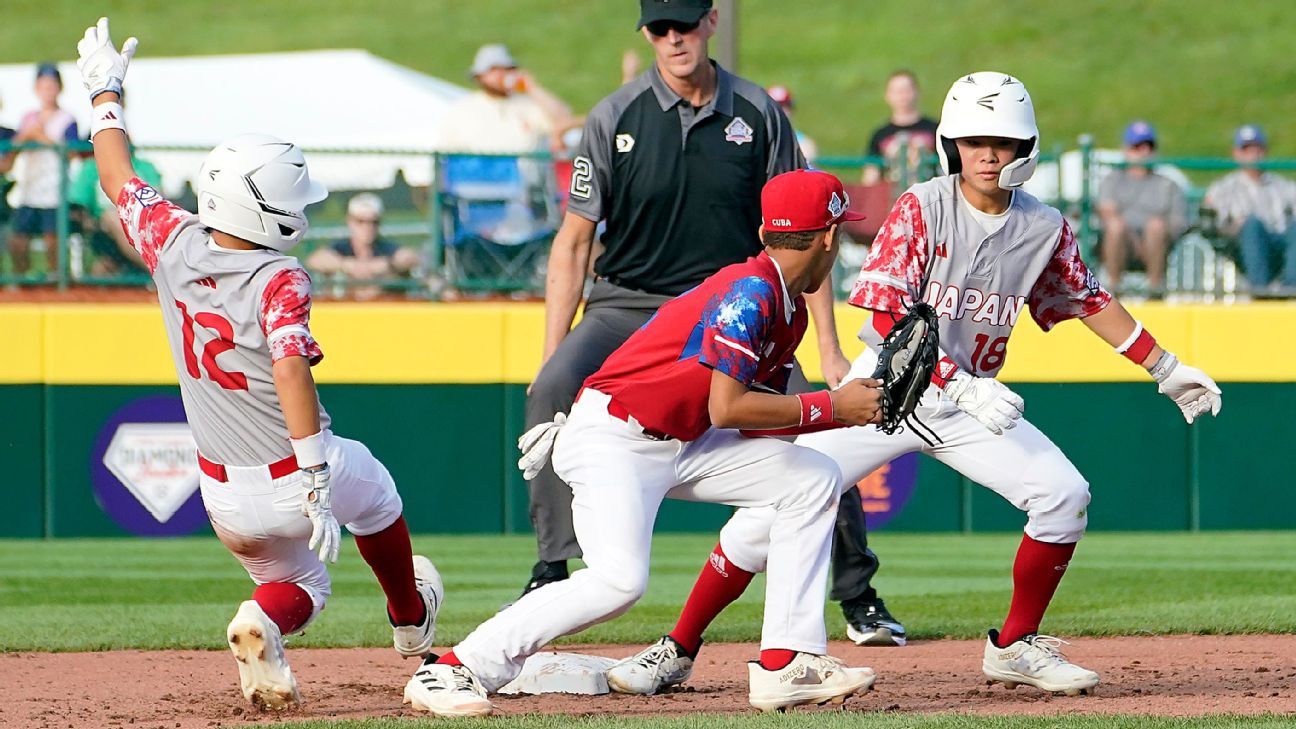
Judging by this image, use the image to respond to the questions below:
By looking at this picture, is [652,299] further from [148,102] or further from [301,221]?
[148,102]

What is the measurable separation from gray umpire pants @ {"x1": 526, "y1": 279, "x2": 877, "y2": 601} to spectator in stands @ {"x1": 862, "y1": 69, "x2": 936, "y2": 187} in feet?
16.1

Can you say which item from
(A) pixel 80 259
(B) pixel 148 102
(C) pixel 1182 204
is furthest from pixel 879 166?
(B) pixel 148 102

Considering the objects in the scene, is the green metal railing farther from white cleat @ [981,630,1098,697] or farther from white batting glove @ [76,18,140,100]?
white cleat @ [981,630,1098,697]

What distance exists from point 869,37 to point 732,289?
41.4 metres

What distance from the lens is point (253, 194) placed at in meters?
6.01

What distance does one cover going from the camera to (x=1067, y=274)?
21.6 feet

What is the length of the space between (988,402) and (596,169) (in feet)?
7.84

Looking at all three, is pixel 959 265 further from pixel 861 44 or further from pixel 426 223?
pixel 861 44

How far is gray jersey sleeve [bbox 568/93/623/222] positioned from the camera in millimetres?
7801

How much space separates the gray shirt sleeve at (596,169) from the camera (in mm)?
7801

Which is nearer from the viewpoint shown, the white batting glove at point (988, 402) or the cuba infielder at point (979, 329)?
the white batting glove at point (988, 402)

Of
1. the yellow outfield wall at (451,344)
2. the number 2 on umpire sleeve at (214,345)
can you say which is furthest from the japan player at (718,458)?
the yellow outfield wall at (451,344)

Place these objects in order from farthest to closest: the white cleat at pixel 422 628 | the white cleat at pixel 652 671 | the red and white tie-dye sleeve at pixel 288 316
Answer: the white cleat at pixel 422 628
the white cleat at pixel 652 671
the red and white tie-dye sleeve at pixel 288 316

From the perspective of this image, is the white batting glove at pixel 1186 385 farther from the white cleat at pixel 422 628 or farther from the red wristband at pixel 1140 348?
the white cleat at pixel 422 628
